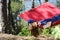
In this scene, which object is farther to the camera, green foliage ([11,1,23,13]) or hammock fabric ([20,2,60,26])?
green foliage ([11,1,23,13])

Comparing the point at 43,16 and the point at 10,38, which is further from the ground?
the point at 43,16

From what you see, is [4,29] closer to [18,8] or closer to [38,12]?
[38,12]

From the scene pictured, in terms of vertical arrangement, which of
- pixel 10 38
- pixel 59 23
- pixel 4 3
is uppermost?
pixel 4 3

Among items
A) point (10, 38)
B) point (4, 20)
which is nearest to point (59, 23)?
point (10, 38)

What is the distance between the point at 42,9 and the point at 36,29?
931mm

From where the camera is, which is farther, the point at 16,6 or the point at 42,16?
the point at 16,6

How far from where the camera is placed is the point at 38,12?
28.5 ft

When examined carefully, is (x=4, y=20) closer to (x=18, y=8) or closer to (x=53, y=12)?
(x=53, y=12)

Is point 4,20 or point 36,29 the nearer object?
point 36,29

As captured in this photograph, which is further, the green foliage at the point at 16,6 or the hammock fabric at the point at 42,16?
the green foliage at the point at 16,6

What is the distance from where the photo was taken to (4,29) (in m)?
10.1

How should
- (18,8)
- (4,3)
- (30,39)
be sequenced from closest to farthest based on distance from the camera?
(30,39)
(4,3)
(18,8)

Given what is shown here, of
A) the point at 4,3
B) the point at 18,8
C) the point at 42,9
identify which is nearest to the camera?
the point at 42,9

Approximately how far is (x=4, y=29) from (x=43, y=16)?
2363mm
